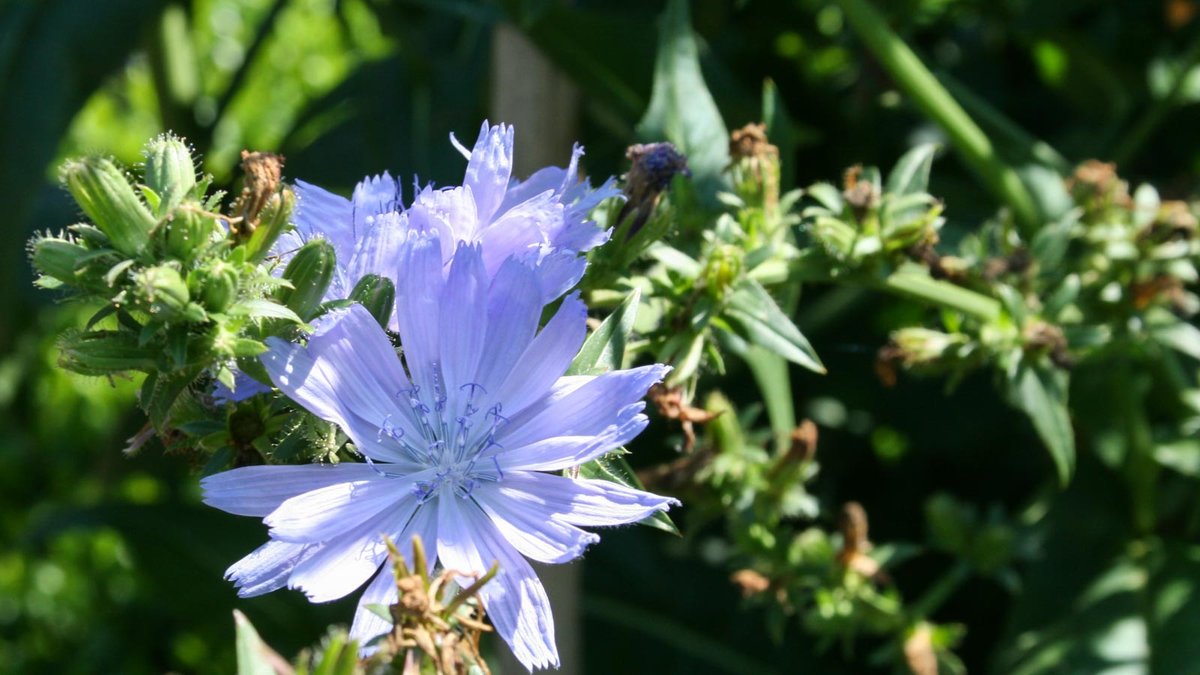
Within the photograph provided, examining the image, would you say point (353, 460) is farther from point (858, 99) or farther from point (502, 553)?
point (858, 99)

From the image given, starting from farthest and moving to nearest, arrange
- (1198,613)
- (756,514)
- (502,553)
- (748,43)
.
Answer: (748,43) < (1198,613) < (756,514) < (502,553)

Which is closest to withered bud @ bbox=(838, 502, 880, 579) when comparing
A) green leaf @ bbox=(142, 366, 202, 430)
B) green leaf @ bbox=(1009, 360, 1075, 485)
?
green leaf @ bbox=(1009, 360, 1075, 485)

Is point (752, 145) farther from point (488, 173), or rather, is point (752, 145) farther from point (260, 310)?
point (260, 310)

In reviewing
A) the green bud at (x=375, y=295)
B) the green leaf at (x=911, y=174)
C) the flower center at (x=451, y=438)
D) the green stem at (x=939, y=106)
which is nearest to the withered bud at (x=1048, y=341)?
the green leaf at (x=911, y=174)

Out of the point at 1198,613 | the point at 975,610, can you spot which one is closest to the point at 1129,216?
the point at 1198,613

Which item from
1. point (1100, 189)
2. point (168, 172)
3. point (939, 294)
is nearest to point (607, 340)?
point (168, 172)

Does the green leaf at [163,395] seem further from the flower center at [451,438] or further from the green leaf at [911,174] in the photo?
the green leaf at [911,174]
